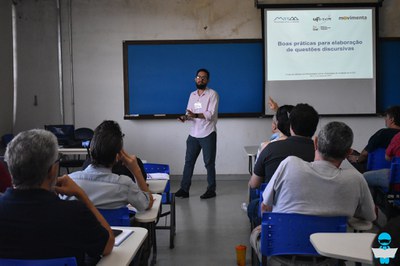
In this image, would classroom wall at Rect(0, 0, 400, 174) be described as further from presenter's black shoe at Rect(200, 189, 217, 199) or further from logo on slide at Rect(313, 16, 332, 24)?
presenter's black shoe at Rect(200, 189, 217, 199)

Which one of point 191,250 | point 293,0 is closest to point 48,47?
point 293,0

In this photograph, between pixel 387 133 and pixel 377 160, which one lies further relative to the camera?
pixel 377 160

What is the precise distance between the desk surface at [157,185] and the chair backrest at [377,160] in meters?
2.31

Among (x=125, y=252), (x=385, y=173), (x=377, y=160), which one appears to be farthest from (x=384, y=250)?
(x=377, y=160)

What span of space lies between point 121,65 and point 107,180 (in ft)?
15.7

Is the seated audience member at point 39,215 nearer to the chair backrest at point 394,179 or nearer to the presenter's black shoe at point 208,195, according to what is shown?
the chair backrest at point 394,179

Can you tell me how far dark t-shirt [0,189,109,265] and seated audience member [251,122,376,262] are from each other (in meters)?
1.10

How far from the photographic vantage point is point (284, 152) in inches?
113

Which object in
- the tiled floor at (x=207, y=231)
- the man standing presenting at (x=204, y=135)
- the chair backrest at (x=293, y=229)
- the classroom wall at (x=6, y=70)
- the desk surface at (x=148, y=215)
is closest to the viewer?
the chair backrest at (x=293, y=229)

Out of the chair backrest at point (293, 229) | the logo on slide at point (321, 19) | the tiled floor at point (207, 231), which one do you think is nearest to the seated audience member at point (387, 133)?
the tiled floor at point (207, 231)

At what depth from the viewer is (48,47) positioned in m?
6.84

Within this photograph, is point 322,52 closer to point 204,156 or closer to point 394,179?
point 204,156

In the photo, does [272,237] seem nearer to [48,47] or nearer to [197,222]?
[197,222]

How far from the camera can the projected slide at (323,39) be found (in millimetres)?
6535
